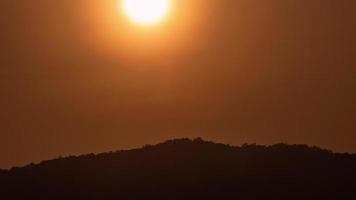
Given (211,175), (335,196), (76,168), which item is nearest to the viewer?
(335,196)

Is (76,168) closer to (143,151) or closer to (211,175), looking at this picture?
(143,151)

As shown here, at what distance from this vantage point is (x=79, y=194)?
50.8 meters

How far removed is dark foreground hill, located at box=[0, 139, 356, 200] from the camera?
49.6 metres

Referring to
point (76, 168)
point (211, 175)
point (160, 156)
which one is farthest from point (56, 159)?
point (211, 175)

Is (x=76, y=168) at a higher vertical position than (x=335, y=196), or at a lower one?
higher

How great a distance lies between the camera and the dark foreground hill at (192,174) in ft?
163

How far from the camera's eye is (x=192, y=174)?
52000mm

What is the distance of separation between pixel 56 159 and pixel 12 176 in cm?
311

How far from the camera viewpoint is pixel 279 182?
5050cm

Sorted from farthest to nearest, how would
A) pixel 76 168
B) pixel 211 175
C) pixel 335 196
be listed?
pixel 76 168 < pixel 211 175 < pixel 335 196

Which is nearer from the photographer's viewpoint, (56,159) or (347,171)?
(347,171)

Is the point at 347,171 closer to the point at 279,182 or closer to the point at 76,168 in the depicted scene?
the point at 279,182

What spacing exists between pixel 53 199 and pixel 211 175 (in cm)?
909

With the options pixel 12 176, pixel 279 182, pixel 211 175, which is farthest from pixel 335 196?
pixel 12 176
